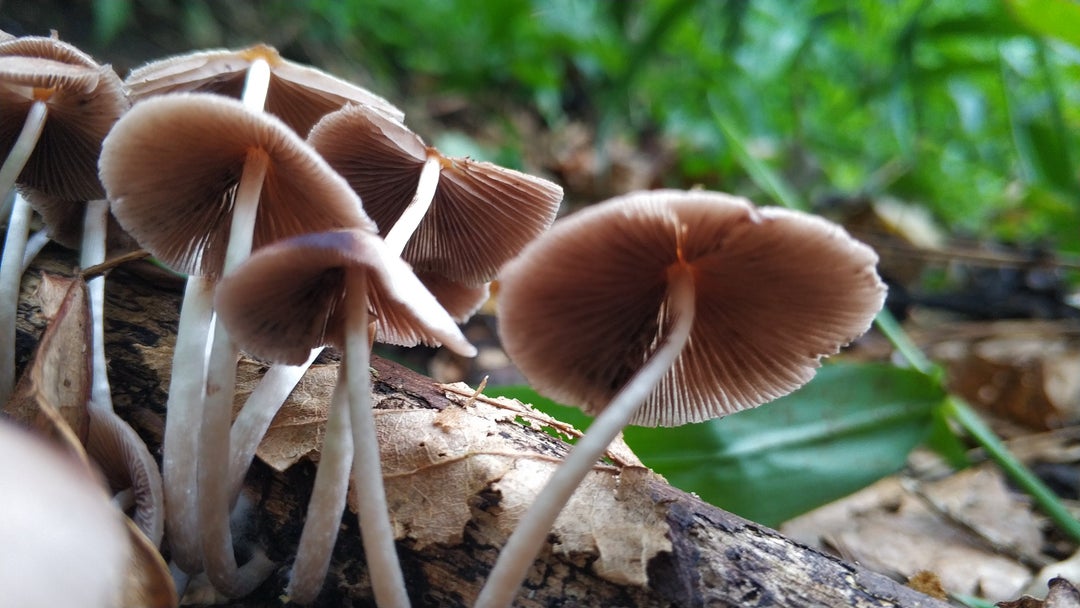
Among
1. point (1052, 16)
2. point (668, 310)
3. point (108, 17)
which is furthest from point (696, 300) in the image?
point (108, 17)

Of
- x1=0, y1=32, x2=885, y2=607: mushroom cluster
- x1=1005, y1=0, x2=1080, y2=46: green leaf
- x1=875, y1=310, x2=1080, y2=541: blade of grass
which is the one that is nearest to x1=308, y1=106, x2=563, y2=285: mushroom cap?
x1=0, y1=32, x2=885, y2=607: mushroom cluster

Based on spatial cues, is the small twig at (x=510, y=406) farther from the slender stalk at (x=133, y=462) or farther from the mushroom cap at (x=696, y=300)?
the slender stalk at (x=133, y=462)

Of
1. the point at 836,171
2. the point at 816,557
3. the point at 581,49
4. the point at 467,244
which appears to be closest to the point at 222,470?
the point at 467,244

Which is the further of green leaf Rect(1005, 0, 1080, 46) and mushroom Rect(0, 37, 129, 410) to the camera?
green leaf Rect(1005, 0, 1080, 46)

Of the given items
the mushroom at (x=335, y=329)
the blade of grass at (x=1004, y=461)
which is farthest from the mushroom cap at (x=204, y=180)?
the blade of grass at (x=1004, y=461)

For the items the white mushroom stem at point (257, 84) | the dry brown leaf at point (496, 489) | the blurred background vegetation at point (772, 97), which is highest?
the blurred background vegetation at point (772, 97)

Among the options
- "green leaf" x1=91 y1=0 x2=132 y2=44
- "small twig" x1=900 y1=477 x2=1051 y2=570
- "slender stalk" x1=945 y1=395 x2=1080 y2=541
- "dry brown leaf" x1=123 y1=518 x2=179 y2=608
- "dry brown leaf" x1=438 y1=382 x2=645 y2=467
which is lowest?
"dry brown leaf" x1=123 y1=518 x2=179 y2=608

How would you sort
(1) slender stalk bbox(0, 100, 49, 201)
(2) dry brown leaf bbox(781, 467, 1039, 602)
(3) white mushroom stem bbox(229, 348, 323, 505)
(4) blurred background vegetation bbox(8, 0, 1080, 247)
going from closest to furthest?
(3) white mushroom stem bbox(229, 348, 323, 505), (1) slender stalk bbox(0, 100, 49, 201), (2) dry brown leaf bbox(781, 467, 1039, 602), (4) blurred background vegetation bbox(8, 0, 1080, 247)

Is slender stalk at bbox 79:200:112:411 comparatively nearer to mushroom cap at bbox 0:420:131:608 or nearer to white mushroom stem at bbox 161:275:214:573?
white mushroom stem at bbox 161:275:214:573
